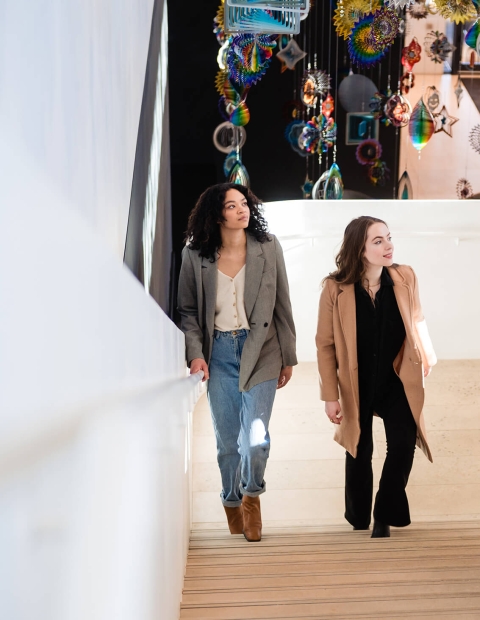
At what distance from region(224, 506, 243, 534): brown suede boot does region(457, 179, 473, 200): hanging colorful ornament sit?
774cm

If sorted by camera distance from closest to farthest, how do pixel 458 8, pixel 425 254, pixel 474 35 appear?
pixel 458 8 → pixel 474 35 → pixel 425 254

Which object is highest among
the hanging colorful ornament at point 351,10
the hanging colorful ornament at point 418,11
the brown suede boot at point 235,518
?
the hanging colorful ornament at point 418,11

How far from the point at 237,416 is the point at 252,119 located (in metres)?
6.86

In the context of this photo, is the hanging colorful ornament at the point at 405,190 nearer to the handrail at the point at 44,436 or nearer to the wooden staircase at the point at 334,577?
the wooden staircase at the point at 334,577

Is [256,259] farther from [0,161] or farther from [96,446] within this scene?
[0,161]

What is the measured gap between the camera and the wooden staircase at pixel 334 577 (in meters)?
2.60

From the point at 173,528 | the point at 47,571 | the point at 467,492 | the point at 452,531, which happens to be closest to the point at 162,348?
the point at 173,528

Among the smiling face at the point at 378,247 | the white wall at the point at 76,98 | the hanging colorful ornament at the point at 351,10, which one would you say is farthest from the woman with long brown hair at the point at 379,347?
the hanging colorful ornament at the point at 351,10

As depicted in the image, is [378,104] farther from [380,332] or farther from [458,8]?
[380,332]

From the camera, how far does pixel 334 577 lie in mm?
2945

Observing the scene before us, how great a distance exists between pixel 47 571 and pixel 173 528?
1663 millimetres

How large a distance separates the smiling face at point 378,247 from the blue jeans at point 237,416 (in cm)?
63

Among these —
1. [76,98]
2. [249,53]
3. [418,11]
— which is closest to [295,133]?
[418,11]

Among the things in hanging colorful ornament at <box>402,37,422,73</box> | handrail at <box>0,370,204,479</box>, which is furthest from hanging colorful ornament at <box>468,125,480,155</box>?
handrail at <box>0,370,204,479</box>
